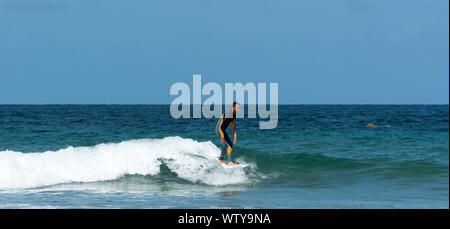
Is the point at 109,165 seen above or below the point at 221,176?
above

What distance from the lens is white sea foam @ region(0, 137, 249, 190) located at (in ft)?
49.8

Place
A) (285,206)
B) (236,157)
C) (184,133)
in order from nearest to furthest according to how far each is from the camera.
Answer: (285,206)
(236,157)
(184,133)

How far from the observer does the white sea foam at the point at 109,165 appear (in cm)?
1519

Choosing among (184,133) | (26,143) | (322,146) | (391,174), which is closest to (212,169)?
(391,174)

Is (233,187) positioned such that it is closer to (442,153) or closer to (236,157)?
(236,157)

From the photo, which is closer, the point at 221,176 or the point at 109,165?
the point at 221,176

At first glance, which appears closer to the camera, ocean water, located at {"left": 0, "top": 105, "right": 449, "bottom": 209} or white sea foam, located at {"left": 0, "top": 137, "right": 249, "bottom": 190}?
ocean water, located at {"left": 0, "top": 105, "right": 449, "bottom": 209}

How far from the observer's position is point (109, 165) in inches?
672

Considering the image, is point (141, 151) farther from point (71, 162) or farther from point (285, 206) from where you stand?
point (285, 206)

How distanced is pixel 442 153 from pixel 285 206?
1308 centimetres

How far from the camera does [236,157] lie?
65.6ft

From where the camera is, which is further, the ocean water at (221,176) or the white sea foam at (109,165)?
the white sea foam at (109,165)

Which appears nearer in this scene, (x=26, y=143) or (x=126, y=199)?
(x=126, y=199)
